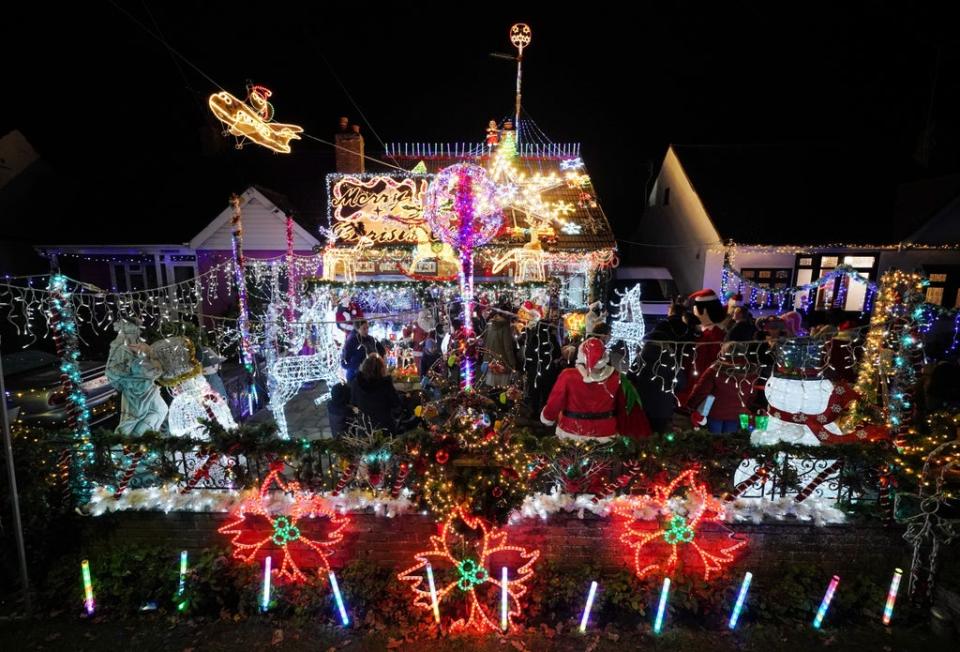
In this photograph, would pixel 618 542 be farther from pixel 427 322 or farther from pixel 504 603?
pixel 427 322

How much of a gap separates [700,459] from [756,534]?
824 mm

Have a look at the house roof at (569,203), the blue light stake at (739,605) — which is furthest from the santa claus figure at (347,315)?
the blue light stake at (739,605)

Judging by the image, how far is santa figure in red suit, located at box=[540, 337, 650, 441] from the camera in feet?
16.5

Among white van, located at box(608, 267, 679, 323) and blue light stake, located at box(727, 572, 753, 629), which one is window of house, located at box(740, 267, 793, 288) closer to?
white van, located at box(608, 267, 679, 323)

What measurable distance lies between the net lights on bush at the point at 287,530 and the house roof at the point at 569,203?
940 centimetres

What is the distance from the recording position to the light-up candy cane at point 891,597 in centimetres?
400

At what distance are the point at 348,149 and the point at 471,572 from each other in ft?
41.7

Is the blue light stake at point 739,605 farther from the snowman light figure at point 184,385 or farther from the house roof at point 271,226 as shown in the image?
the house roof at point 271,226

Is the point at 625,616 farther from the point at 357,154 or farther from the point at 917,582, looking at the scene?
the point at 357,154

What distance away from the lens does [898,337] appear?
468 centimetres

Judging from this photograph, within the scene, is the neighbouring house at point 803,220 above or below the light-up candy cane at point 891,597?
above

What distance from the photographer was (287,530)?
4.49 m

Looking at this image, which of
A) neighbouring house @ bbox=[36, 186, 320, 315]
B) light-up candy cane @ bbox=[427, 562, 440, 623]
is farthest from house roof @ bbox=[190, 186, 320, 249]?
light-up candy cane @ bbox=[427, 562, 440, 623]

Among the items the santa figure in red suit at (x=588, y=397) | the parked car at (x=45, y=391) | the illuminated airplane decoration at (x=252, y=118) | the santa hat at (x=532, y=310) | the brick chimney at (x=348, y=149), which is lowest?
the parked car at (x=45, y=391)
